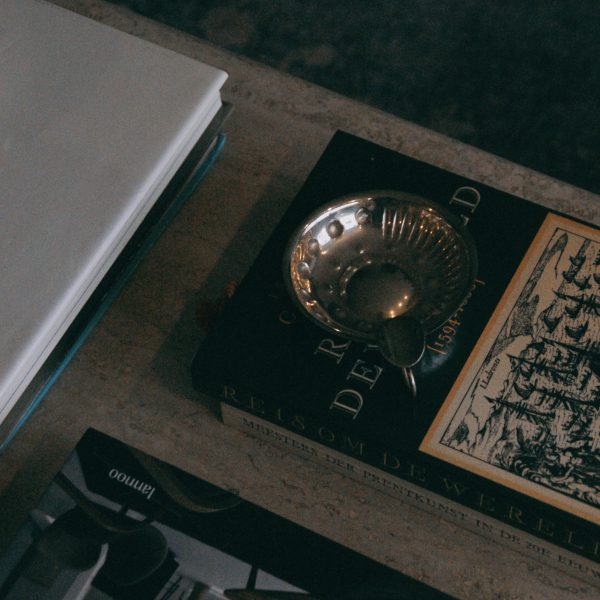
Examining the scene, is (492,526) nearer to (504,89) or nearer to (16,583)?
(16,583)

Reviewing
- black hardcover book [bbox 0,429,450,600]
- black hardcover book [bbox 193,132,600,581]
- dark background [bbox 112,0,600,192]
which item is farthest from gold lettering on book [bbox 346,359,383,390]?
dark background [bbox 112,0,600,192]

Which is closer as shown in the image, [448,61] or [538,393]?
[538,393]

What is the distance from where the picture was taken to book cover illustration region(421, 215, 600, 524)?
0.57 m

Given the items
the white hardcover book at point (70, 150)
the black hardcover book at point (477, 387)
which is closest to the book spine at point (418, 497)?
the black hardcover book at point (477, 387)

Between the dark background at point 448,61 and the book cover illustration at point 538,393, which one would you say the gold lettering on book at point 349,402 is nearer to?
the book cover illustration at point 538,393

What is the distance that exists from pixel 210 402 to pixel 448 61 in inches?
28.2

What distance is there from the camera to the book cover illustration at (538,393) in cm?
57

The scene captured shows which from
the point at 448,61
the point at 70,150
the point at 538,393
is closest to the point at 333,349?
the point at 538,393

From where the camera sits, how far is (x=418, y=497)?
620 mm

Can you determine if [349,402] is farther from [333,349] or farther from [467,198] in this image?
[467,198]

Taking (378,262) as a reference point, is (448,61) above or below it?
above

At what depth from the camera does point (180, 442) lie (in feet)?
2.17

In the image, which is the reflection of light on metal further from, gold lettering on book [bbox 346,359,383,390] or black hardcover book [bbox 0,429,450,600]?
black hardcover book [bbox 0,429,450,600]

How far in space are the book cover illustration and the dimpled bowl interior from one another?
0.04m
